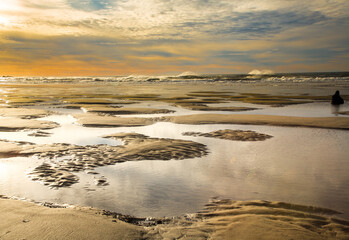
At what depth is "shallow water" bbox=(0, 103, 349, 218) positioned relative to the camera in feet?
15.7

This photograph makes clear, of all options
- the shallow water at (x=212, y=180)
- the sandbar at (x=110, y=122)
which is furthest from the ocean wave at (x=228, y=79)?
the shallow water at (x=212, y=180)

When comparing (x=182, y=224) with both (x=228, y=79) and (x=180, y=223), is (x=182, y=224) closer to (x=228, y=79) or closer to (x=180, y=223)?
(x=180, y=223)

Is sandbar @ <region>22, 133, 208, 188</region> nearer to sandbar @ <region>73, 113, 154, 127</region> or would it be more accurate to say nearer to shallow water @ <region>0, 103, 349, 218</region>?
shallow water @ <region>0, 103, 349, 218</region>

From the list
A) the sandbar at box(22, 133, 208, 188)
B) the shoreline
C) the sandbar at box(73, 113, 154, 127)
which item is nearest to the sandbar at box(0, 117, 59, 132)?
the sandbar at box(73, 113, 154, 127)

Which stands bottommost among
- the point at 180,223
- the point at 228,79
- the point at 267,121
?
the point at 180,223

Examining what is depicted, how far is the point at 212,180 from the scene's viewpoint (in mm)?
5777

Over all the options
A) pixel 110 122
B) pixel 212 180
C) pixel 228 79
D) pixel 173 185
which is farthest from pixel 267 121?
pixel 228 79

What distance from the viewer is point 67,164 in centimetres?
674

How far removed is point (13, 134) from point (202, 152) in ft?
21.8

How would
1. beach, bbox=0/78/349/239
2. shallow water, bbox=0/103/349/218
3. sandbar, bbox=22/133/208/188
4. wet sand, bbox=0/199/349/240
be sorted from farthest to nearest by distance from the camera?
1. sandbar, bbox=22/133/208/188
2. shallow water, bbox=0/103/349/218
3. beach, bbox=0/78/349/239
4. wet sand, bbox=0/199/349/240

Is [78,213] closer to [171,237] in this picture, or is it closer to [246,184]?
[171,237]

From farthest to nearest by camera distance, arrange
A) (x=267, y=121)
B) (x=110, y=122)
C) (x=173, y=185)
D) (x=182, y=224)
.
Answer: (x=267, y=121) < (x=110, y=122) < (x=173, y=185) < (x=182, y=224)

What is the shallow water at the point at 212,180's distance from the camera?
15.7ft

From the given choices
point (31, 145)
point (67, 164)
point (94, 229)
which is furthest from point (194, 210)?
point (31, 145)
